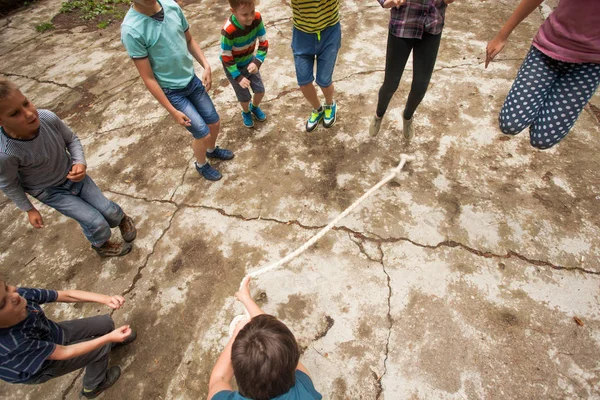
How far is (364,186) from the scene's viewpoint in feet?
8.05

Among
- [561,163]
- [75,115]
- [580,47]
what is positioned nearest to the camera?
[580,47]

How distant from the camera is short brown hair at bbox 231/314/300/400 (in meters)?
1.13

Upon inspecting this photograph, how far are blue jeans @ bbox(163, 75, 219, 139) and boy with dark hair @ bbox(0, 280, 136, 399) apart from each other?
1228mm

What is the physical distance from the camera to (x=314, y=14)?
7.30ft

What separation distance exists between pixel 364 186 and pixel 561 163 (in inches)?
57.9

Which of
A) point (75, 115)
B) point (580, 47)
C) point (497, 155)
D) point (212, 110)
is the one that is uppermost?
point (580, 47)

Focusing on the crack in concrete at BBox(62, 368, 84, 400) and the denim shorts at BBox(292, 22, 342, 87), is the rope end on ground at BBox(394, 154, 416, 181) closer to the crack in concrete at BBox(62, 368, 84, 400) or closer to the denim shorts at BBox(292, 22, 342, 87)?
the denim shorts at BBox(292, 22, 342, 87)

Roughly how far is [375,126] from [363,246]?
3.58ft

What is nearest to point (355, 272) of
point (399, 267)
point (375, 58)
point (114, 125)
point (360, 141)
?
point (399, 267)

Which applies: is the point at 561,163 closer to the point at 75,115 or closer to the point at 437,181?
the point at 437,181

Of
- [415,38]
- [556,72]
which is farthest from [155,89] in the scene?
[556,72]

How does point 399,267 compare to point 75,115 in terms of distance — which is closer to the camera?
point 399,267

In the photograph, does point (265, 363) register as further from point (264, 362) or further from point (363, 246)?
point (363, 246)

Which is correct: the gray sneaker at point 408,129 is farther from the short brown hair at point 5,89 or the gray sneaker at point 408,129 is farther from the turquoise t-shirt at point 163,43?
the short brown hair at point 5,89
